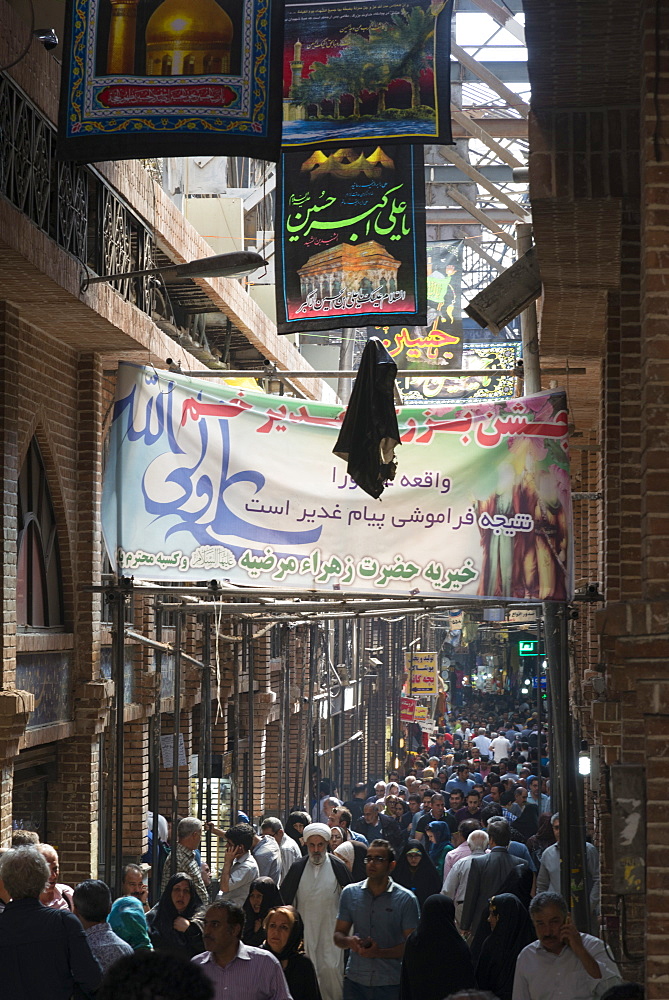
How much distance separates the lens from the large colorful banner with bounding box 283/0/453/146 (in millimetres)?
8119

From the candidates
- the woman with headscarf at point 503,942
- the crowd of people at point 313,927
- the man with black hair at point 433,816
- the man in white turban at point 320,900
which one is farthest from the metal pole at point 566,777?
the man with black hair at point 433,816

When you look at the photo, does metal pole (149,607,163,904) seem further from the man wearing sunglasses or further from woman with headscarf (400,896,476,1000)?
woman with headscarf (400,896,476,1000)

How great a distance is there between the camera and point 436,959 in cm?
714

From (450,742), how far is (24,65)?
86.4 feet

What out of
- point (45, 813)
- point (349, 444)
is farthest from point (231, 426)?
point (45, 813)

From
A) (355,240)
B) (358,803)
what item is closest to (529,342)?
(355,240)

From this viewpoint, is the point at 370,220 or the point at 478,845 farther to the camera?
the point at 478,845

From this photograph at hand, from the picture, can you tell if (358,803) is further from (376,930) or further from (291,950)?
(291,950)

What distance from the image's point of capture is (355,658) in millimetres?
29328

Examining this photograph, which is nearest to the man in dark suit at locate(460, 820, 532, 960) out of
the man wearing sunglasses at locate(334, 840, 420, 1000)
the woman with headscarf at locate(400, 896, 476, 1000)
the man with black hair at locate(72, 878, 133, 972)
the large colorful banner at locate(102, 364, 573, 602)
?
the man wearing sunglasses at locate(334, 840, 420, 1000)

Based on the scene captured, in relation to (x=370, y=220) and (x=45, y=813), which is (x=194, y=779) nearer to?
(x=45, y=813)

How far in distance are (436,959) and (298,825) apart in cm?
631

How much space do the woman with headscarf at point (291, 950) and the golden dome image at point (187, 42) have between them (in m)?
4.78

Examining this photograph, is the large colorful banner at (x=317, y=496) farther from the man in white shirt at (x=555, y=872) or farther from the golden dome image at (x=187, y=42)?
the man in white shirt at (x=555, y=872)
